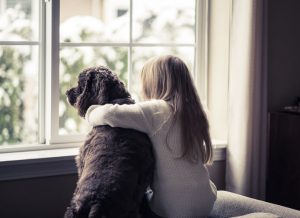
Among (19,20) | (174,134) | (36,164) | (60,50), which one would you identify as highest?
(19,20)

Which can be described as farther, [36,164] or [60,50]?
[60,50]

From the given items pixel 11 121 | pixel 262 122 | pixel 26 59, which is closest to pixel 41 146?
pixel 11 121

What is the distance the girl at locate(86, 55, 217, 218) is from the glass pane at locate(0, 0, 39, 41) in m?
0.74

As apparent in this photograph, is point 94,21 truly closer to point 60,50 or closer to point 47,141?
point 60,50

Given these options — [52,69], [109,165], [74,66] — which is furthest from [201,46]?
[109,165]

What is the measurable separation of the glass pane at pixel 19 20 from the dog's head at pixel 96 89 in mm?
598

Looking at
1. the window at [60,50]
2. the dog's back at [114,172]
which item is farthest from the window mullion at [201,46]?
the dog's back at [114,172]

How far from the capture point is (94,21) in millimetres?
3018

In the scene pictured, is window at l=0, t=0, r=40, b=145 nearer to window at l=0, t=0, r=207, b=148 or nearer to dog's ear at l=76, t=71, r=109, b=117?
window at l=0, t=0, r=207, b=148

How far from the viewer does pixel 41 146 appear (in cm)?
287

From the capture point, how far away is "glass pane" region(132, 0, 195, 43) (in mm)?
3160

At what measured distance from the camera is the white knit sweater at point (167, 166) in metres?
2.22

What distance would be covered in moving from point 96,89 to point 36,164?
0.55 metres

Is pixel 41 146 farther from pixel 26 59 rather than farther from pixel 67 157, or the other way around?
pixel 26 59
